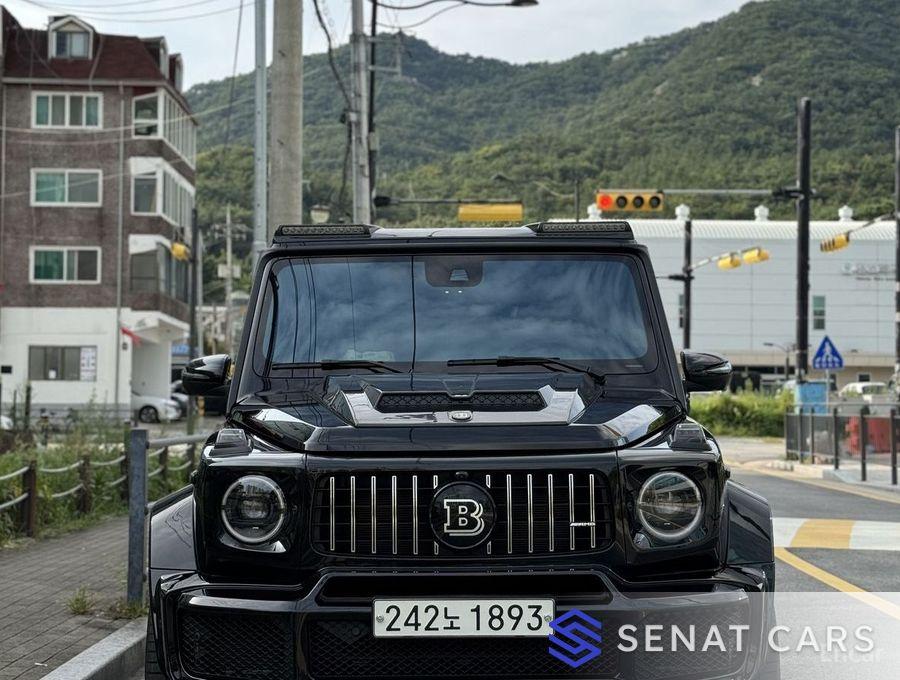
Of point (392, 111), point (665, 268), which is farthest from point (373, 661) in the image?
point (392, 111)

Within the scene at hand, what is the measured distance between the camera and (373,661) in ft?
13.7

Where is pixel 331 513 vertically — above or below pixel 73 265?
below

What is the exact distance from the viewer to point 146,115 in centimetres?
5319

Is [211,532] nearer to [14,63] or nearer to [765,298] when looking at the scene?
[14,63]

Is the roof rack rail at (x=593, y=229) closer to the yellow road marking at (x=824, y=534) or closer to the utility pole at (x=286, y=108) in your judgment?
the yellow road marking at (x=824, y=534)

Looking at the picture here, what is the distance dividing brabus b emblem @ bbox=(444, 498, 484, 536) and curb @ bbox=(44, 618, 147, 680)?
2455mm

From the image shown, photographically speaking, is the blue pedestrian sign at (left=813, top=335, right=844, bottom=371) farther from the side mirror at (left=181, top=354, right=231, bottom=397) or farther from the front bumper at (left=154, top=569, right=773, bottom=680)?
the front bumper at (left=154, top=569, right=773, bottom=680)

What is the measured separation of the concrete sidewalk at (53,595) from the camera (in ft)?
21.3

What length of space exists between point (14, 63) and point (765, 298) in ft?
177

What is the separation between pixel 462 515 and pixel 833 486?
60.1 ft

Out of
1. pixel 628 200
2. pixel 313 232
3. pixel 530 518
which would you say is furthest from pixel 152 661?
pixel 628 200

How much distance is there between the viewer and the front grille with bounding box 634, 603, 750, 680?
4.12 m

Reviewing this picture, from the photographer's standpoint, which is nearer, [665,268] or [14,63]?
[14,63]

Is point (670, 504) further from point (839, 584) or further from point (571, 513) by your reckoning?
point (839, 584)
